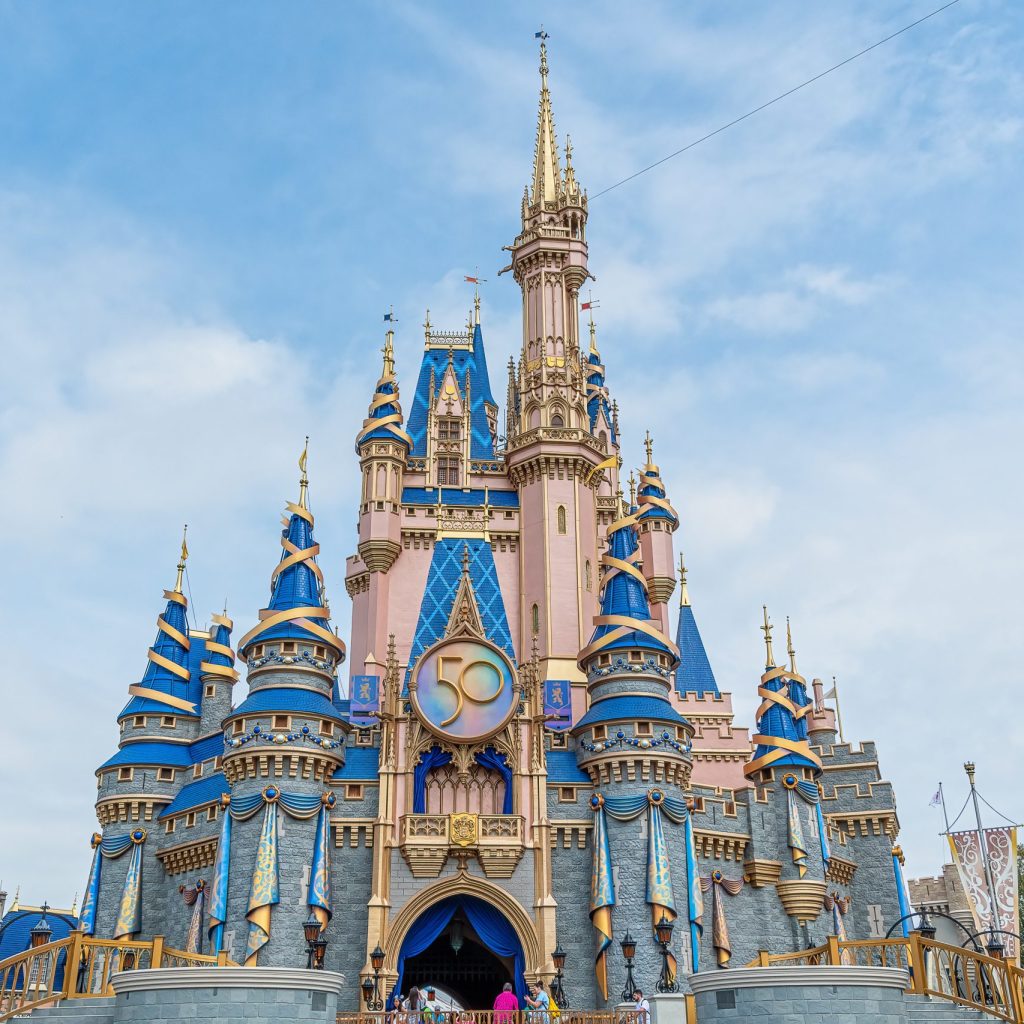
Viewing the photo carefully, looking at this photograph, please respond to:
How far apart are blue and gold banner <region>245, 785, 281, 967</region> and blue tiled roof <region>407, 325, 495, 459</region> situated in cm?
2263

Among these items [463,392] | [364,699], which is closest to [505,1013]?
[364,699]

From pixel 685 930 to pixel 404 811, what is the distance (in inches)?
361

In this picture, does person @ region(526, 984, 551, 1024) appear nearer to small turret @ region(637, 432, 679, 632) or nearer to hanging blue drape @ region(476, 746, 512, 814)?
hanging blue drape @ region(476, 746, 512, 814)

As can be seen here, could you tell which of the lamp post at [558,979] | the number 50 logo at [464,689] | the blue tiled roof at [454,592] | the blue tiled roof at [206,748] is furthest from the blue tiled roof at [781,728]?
the blue tiled roof at [206,748]

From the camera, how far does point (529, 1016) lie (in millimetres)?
28281

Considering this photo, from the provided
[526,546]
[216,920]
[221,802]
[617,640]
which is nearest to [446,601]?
[526,546]

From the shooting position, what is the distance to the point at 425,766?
125ft

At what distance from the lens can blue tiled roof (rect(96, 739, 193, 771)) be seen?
41875 millimetres

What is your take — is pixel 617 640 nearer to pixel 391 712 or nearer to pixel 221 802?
pixel 391 712

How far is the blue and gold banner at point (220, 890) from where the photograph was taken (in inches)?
1382

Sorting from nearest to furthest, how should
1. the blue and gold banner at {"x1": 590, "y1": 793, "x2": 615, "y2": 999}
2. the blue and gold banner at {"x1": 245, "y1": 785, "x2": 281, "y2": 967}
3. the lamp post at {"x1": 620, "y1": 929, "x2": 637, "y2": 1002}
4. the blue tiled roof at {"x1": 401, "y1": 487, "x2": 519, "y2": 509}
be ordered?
the lamp post at {"x1": 620, "y1": 929, "x2": 637, "y2": 1002} < the blue and gold banner at {"x1": 245, "y1": 785, "x2": 281, "y2": 967} < the blue and gold banner at {"x1": 590, "y1": 793, "x2": 615, "y2": 999} < the blue tiled roof at {"x1": 401, "y1": 487, "x2": 519, "y2": 509}

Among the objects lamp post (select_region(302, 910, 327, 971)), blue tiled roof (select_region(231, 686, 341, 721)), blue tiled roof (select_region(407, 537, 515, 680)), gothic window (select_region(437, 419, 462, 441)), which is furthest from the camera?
gothic window (select_region(437, 419, 462, 441))

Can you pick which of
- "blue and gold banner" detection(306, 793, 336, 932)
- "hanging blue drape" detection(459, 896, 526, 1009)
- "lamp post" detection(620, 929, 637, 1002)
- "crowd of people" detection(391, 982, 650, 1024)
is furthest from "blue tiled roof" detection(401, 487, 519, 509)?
"crowd of people" detection(391, 982, 650, 1024)

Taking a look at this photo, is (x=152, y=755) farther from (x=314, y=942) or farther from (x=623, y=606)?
(x=623, y=606)
